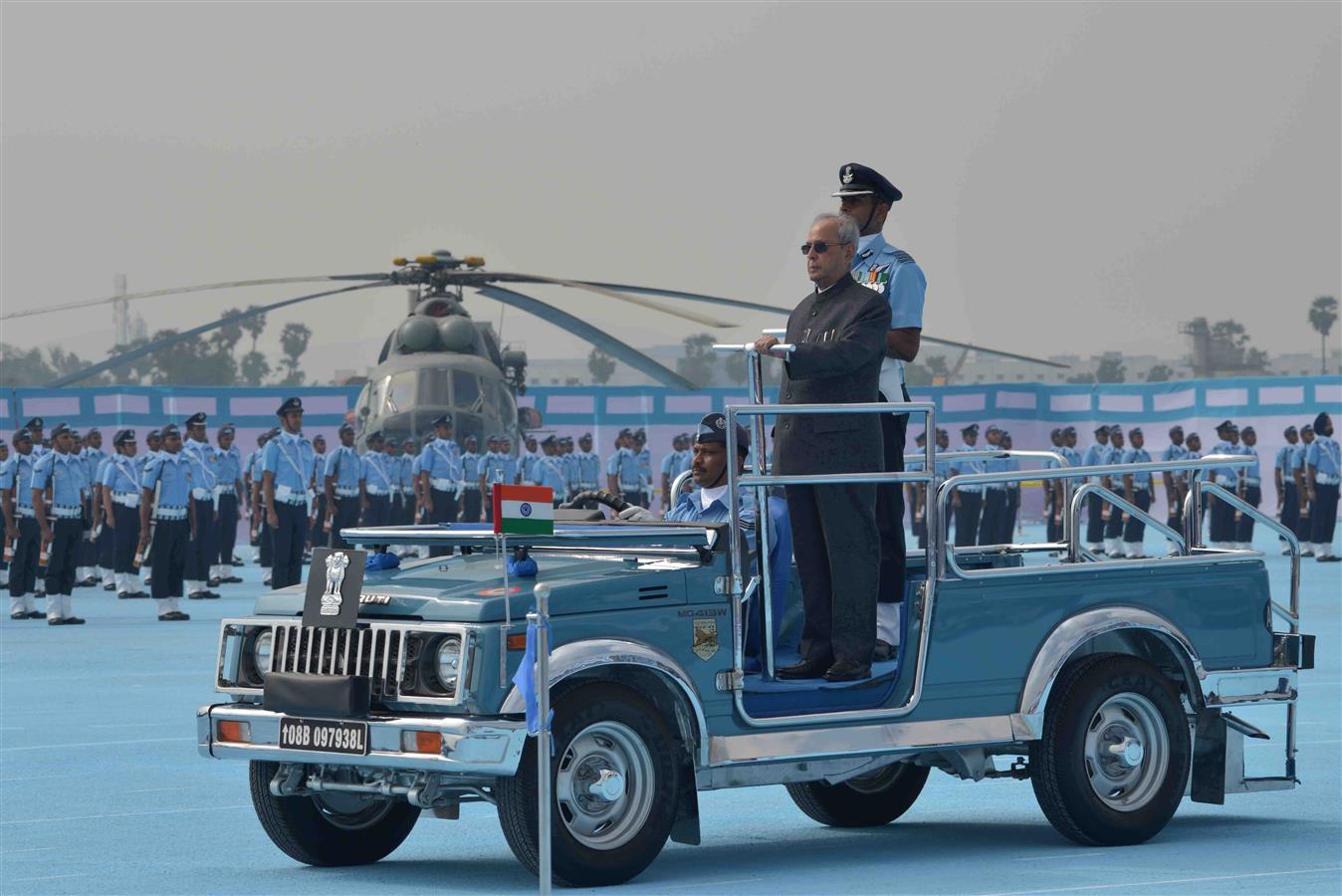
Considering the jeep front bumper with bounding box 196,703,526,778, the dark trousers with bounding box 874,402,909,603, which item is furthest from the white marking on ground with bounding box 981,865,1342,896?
the jeep front bumper with bounding box 196,703,526,778

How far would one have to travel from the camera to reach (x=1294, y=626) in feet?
29.5

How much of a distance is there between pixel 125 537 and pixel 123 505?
72 cm

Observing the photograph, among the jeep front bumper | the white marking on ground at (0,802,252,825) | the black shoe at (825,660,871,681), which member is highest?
the black shoe at (825,660,871,681)

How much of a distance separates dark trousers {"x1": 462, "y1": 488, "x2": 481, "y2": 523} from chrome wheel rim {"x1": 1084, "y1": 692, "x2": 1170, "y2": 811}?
2408 cm

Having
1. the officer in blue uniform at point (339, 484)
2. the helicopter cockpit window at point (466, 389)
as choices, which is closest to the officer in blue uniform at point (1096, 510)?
the helicopter cockpit window at point (466, 389)

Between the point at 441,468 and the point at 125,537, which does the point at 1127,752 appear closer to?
the point at 125,537

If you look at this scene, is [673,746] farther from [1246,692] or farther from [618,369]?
[618,369]

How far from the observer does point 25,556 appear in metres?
22.5

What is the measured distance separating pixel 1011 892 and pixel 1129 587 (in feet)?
5.65

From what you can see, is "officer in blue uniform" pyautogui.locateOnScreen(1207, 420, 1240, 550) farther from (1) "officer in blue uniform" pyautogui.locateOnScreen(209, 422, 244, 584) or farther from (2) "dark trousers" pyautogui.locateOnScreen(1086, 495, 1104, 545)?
(1) "officer in blue uniform" pyautogui.locateOnScreen(209, 422, 244, 584)

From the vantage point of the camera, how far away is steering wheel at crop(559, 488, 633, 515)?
27.1ft

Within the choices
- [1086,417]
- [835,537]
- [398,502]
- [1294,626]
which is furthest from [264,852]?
[1086,417]

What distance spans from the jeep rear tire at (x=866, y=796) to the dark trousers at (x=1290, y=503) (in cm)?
2464

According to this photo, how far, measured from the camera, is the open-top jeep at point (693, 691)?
7.09 meters
